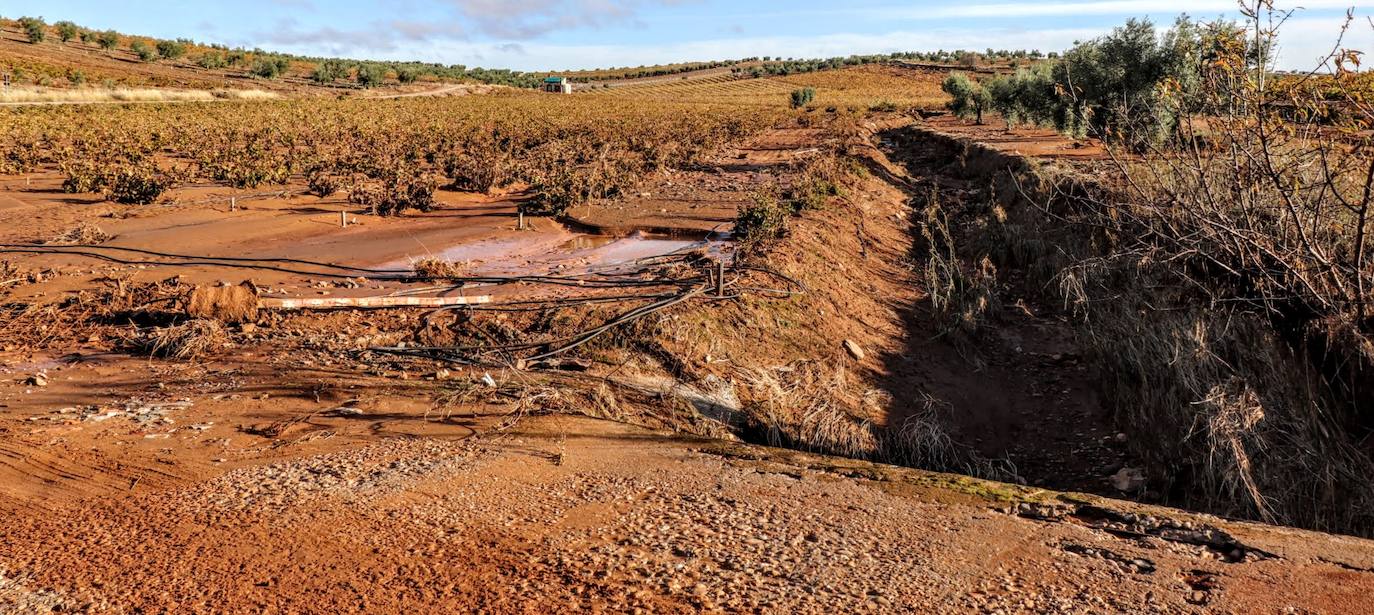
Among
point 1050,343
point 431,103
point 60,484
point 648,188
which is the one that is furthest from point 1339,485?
point 431,103

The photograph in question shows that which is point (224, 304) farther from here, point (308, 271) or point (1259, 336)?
point (1259, 336)

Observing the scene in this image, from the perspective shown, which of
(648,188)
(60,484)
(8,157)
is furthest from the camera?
(8,157)

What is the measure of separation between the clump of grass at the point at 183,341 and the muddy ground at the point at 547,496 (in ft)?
0.41

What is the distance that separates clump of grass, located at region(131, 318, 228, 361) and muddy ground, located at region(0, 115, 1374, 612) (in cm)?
12

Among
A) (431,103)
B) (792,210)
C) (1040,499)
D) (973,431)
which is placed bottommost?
(973,431)

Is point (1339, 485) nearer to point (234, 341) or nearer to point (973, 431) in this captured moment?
point (973, 431)

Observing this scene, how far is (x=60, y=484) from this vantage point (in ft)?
14.2

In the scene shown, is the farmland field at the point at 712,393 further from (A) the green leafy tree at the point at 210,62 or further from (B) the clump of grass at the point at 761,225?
(A) the green leafy tree at the point at 210,62

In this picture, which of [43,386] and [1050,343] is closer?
[43,386]

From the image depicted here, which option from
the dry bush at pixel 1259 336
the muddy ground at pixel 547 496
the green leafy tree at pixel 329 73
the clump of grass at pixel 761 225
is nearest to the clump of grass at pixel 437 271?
the muddy ground at pixel 547 496

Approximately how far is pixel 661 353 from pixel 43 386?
456cm

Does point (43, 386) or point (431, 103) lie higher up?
point (431, 103)

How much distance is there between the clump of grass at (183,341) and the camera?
6691 mm

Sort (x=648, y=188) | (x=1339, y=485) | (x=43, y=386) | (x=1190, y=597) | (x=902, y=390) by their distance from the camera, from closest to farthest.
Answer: (x=1190, y=597) < (x=1339, y=485) < (x=43, y=386) < (x=902, y=390) < (x=648, y=188)
